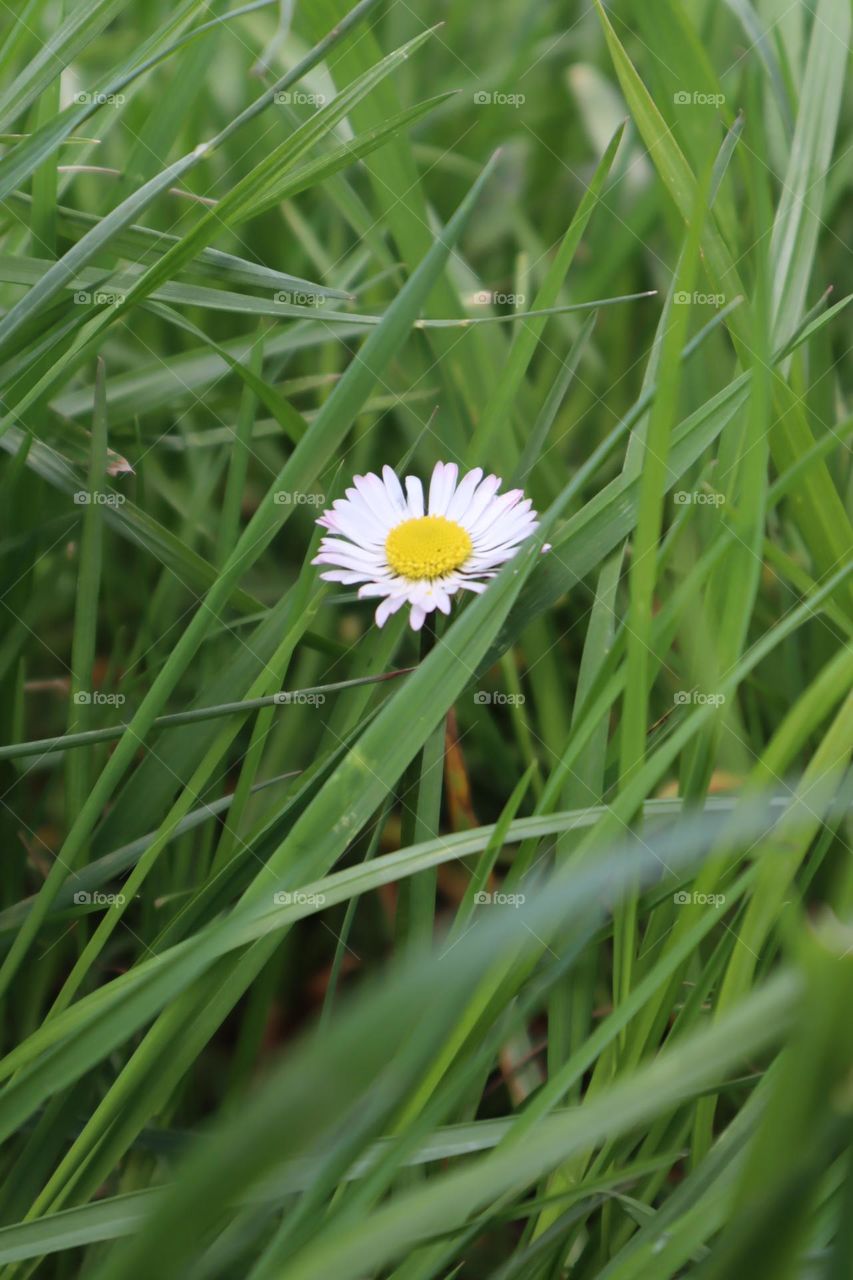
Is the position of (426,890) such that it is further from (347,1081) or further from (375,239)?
(375,239)

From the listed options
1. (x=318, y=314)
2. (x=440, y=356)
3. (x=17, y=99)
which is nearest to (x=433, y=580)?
(x=318, y=314)

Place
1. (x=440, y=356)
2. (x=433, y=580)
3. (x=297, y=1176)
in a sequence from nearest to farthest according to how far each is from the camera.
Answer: (x=297, y=1176) < (x=433, y=580) < (x=440, y=356)
